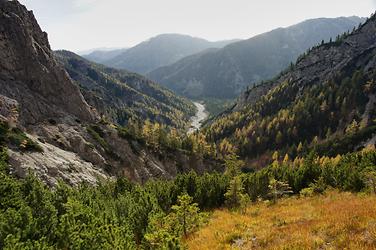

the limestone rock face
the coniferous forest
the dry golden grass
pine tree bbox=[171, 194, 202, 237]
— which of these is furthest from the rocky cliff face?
the dry golden grass

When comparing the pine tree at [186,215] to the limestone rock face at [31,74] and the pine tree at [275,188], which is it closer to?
the pine tree at [275,188]

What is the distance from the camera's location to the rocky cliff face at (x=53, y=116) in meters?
82.9

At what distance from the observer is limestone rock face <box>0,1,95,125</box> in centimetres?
9869

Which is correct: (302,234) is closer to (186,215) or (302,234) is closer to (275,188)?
(186,215)

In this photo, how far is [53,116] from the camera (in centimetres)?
10375

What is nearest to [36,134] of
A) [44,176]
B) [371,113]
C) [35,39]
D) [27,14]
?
[44,176]

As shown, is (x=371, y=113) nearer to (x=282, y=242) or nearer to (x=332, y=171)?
(x=332, y=171)

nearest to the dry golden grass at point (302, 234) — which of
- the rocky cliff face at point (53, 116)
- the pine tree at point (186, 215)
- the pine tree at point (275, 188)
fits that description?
the pine tree at point (186, 215)

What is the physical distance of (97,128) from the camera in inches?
4451

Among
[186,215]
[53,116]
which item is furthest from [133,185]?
[53,116]

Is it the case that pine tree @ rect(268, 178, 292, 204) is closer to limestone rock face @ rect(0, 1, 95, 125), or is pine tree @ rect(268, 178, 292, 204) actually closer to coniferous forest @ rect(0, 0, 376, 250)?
coniferous forest @ rect(0, 0, 376, 250)

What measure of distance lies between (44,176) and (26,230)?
47252mm

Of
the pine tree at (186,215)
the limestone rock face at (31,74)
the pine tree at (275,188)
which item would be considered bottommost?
the pine tree at (275,188)

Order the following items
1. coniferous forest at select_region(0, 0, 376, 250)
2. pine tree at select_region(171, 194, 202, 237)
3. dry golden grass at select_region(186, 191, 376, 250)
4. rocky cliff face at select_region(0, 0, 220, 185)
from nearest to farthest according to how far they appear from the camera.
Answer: dry golden grass at select_region(186, 191, 376, 250) < coniferous forest at select_region(0, 0, 376, 250) < pine tree at select_region(171, 194, 202, 237) < rocky cliff face at select_region(0, 0, 220, 185)
